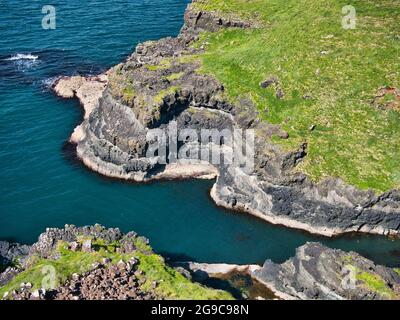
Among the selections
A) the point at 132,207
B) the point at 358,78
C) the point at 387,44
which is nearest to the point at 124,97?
the point at 132,207

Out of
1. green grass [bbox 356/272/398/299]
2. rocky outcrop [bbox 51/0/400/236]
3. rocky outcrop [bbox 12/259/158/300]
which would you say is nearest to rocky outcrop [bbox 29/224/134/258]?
rocky outcrop [bbox 12/259/158/300]

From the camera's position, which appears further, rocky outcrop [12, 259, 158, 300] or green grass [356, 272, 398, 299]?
green grass [356, 272, 398, 299]

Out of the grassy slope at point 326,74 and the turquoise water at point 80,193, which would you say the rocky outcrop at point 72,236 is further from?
the grassy slope at point 326,74

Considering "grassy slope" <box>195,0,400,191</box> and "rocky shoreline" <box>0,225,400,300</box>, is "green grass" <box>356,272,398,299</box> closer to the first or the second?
"rocky shoreline" <box>0,225,400,300</box>

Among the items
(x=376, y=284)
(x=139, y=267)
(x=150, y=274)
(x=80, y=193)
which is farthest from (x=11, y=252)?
(x=376, y=284)

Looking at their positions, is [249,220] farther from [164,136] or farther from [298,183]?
[164,136]

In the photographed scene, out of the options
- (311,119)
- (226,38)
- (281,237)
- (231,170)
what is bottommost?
(281,237)

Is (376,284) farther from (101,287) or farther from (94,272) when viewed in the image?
(94,272)
